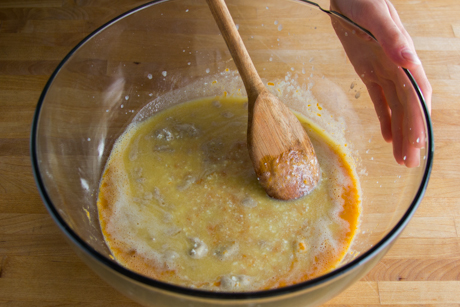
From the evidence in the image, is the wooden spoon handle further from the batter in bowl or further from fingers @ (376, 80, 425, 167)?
fingers @ (376, 80, 425, 167)

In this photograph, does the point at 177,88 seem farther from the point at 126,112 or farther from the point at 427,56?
the point at 427,56

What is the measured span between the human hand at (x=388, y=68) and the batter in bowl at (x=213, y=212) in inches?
9.6

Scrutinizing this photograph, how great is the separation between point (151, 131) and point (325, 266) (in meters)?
0.78

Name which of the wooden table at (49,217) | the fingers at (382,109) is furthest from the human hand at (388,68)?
the wooden table at (49,217)

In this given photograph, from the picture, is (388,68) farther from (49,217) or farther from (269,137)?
(49,217)

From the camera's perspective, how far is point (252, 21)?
60.8 inches

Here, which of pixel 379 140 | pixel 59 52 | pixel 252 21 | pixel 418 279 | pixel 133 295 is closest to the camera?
pixel 133 295

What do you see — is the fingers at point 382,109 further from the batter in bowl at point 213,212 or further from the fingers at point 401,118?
the batter in bowl at point 213,212

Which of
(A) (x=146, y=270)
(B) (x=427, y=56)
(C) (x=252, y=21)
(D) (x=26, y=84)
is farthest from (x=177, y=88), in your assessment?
(B) (x=427, y=56)

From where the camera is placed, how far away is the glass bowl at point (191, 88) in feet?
3.89

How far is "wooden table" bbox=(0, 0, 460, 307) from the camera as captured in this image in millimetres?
1151

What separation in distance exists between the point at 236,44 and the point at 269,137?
306 millimetres

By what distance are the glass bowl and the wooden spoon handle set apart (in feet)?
0.61

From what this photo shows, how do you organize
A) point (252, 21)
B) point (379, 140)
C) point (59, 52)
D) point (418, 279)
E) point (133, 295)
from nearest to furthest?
point (133, 295), point (418, 279), point (379, 140), point (252, 21), point (59, 52)
